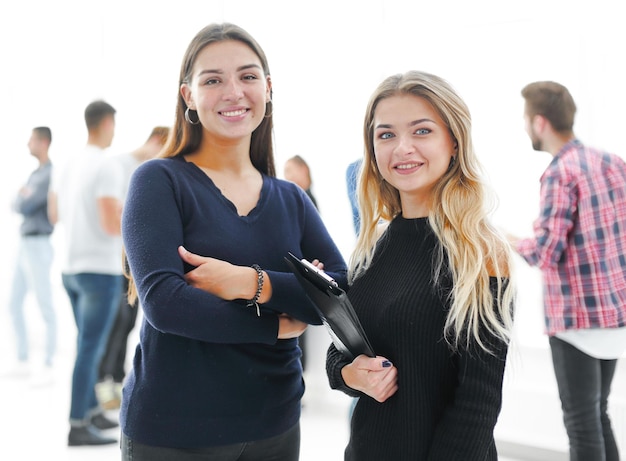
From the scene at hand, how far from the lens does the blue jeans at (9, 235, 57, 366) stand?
4.97 meters

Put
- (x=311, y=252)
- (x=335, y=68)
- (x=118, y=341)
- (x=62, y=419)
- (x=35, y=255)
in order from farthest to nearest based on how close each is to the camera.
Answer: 1. (x=35, y=255)
2. (x=335, y=68)
3. (x=118, y=341)
4. (x=62, y=419)
5. (x=311, y=252)

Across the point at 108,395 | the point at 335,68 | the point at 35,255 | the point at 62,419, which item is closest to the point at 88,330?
the point at 108,395

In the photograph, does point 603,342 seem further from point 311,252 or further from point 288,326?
A: point 288,326

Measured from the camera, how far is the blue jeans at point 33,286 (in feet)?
16.3

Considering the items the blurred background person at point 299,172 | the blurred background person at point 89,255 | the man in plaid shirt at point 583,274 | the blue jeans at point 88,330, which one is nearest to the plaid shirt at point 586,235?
the man in plaid shirt at point 583,274

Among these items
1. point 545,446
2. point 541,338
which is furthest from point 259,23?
point 545,446

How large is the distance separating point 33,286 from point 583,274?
156 inches

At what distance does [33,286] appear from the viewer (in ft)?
16.5

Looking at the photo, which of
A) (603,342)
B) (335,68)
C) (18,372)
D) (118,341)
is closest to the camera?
(603,342)

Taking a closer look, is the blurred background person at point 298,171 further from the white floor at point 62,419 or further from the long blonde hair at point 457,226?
the long blonde hair at point 457,226

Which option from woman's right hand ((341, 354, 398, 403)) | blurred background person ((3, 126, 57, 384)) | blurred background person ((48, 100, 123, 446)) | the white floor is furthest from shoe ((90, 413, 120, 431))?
woman's right hand ((341, 354, 398, 403))

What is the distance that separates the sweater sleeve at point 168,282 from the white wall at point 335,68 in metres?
2.54

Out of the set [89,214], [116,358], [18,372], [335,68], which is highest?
[335,68]

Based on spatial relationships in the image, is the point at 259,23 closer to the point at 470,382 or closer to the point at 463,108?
the point at 463,108
